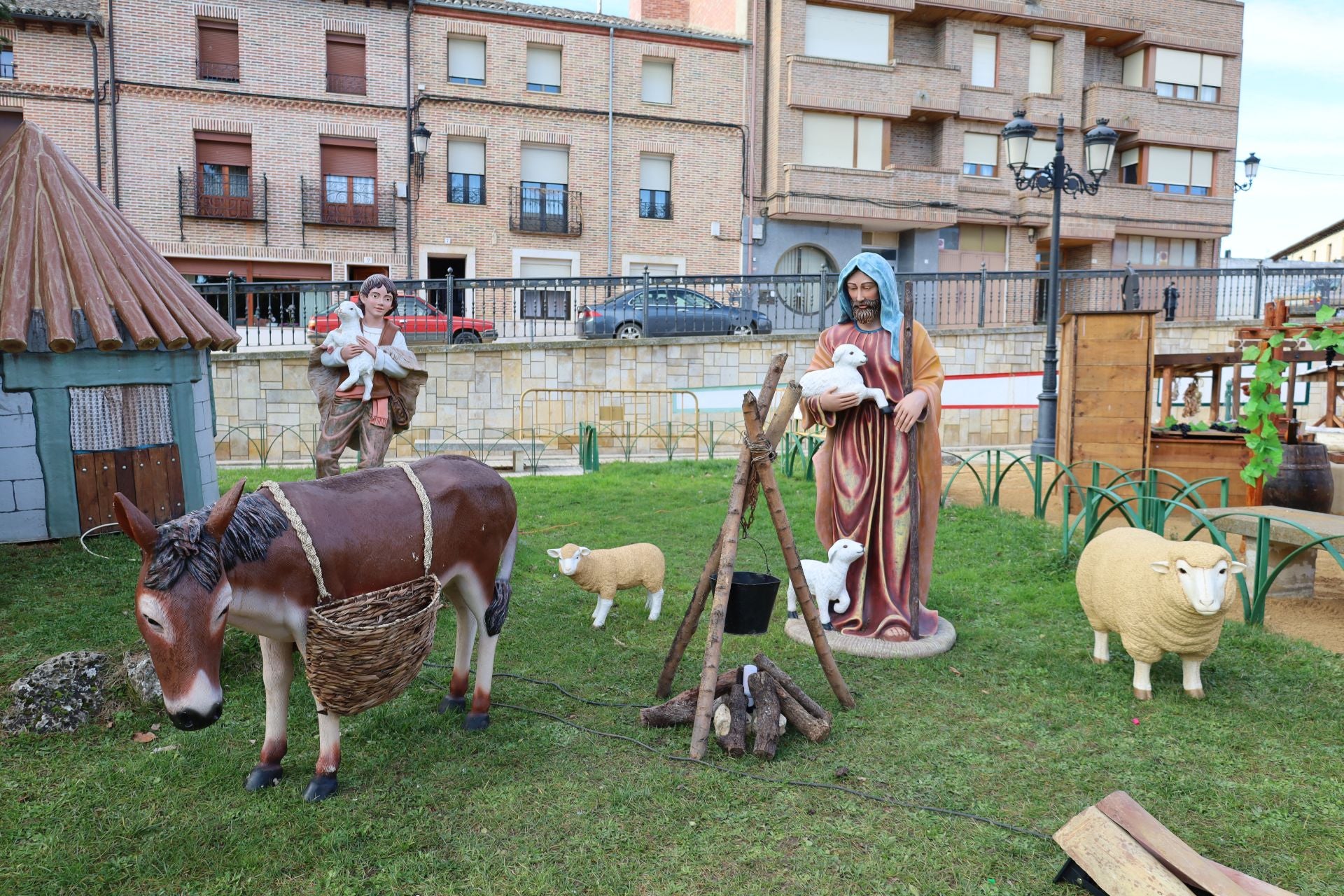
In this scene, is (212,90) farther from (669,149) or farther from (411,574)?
(411,574)

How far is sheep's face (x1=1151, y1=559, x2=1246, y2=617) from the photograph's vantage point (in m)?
4.39

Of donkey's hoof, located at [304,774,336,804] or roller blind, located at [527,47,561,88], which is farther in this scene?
roller blind, located at [527,47,561,88]

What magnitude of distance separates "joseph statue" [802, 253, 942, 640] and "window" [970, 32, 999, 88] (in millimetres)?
23832

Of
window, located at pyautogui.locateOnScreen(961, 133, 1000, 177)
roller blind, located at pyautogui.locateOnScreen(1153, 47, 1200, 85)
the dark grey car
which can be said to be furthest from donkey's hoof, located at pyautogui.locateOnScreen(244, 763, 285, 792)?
roller blind, located at pyautogui.locateOnScreen(1153, 47, 1200, 85)

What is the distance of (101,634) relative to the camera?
5.73 m

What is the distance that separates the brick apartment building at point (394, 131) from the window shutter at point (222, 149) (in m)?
0.04

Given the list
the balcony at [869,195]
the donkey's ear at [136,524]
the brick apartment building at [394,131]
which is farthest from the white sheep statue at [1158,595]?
the balcony at [869,195]

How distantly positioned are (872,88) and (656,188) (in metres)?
6.56

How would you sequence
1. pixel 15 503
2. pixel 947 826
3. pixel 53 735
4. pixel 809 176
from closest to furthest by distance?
1. pixel 947 826
2. pixel 53 735
3. pixel 15 503
4. pixel 809 176

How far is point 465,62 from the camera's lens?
77.5 feet

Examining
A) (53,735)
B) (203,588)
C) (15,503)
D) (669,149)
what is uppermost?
(669,149)

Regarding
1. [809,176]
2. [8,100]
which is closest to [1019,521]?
[809,176]

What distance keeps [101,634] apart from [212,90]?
800 inches

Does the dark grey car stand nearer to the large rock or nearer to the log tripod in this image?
the log tripod
